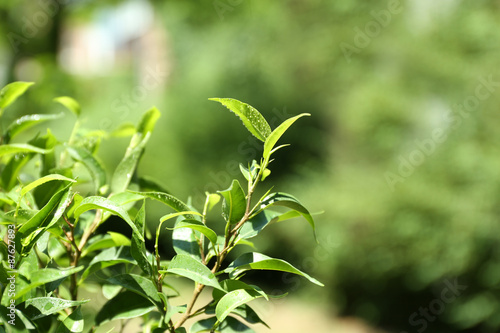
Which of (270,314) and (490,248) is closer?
(490,248)

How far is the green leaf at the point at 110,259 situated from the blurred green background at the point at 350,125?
3.50m

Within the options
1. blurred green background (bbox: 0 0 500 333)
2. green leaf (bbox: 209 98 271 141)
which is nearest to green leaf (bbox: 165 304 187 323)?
green leaf (bbox: 209 98 271 141)

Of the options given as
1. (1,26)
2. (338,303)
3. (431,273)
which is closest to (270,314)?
(338,303)

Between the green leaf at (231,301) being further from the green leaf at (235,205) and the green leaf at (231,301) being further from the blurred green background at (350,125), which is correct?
the blurred green background at (350,125)

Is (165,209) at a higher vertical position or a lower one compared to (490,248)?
lower

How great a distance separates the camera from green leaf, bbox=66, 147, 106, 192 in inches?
31.5

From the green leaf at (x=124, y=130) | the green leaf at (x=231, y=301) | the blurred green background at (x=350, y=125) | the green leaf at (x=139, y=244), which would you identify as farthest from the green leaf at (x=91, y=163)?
the blurred green background at (x=350, y=125)

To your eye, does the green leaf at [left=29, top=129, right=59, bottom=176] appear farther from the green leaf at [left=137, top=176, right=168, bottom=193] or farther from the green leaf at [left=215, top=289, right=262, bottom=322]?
the green leaf at [left=215, top=289, right=262, bottom=322]

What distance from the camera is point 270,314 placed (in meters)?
5.66

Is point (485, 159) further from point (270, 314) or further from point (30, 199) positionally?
point (30, 199)

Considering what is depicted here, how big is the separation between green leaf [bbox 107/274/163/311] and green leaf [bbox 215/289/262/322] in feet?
0.29

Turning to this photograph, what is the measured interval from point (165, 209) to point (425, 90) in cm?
308

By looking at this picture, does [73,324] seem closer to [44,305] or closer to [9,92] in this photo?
[44,305]

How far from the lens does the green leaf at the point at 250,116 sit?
605 mm
